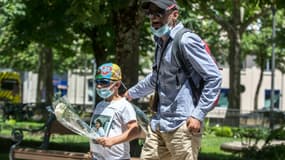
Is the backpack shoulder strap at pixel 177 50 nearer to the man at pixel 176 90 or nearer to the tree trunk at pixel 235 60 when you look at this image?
the man at pixel 176 90

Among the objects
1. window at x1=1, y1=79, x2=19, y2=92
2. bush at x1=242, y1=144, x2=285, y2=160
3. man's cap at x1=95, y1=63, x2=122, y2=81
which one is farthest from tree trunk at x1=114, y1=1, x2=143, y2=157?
window at x1=1, y1=79, x2=19, y2=92

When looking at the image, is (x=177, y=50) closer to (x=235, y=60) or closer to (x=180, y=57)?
(x=180, y=57)

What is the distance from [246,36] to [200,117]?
37.9m

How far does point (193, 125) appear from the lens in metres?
4.35

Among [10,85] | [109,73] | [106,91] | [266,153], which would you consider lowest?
[266,153]

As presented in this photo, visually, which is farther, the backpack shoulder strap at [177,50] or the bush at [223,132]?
the bush at [223,132]

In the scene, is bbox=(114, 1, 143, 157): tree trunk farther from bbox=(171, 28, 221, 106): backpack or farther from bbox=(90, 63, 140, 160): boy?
bbox=(171, 28, 221, 106): backpack

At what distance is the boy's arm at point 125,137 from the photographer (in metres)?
5.18

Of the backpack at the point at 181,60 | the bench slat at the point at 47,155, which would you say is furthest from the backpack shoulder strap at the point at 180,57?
the bench slat at the point at 47,155

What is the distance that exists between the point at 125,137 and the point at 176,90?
0.89m

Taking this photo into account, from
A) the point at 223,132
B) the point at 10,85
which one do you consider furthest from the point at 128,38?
the point at 10,85

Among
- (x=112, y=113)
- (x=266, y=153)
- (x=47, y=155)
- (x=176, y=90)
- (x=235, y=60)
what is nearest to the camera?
(x=176, y=90)

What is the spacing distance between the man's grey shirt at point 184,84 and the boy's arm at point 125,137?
0.60 m

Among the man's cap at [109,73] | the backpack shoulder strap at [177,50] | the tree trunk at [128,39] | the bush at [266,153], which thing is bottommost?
the bush at [266,153]
